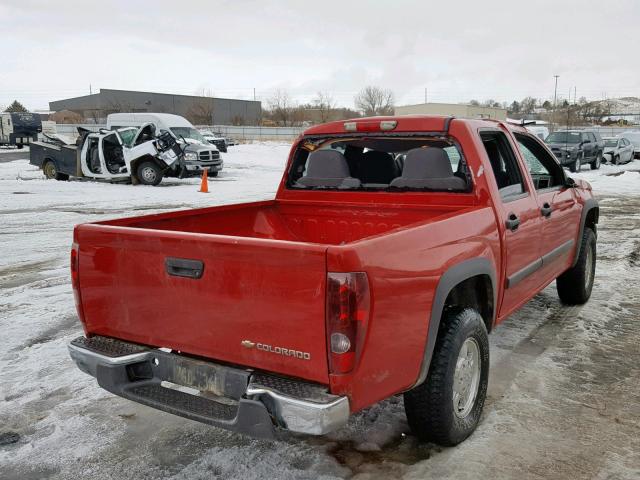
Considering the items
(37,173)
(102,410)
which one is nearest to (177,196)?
(37,173)

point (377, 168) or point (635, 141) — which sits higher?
point (377, 168)

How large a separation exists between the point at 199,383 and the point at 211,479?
57 centimetres

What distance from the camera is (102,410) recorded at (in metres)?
3.83

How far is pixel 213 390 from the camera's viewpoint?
2803 mm

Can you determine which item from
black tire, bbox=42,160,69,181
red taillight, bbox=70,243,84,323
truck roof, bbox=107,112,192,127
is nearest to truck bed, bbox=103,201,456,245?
red taillight, bbox=70,243,84,323

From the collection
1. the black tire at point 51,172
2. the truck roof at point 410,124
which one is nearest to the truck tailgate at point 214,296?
the truck roof at point 410,124

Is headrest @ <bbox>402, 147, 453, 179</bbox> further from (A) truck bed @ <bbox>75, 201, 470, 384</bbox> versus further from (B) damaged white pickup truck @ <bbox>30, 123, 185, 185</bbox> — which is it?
(B) damaged white pickup truck @ <bbox>30, 123, 185, 185</bbox>

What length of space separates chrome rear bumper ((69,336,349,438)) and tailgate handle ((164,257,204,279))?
1.40 feet

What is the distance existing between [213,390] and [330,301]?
2.56 feet

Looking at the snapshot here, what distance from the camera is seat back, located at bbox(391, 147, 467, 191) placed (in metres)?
4.21

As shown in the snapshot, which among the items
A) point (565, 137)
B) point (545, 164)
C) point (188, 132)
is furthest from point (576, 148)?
point (545, 164)

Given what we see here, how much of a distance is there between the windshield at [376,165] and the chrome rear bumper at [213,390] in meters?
2.17

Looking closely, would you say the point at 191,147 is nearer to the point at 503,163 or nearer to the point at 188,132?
the point at 188,132

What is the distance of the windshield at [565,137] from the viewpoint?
83.5ft
